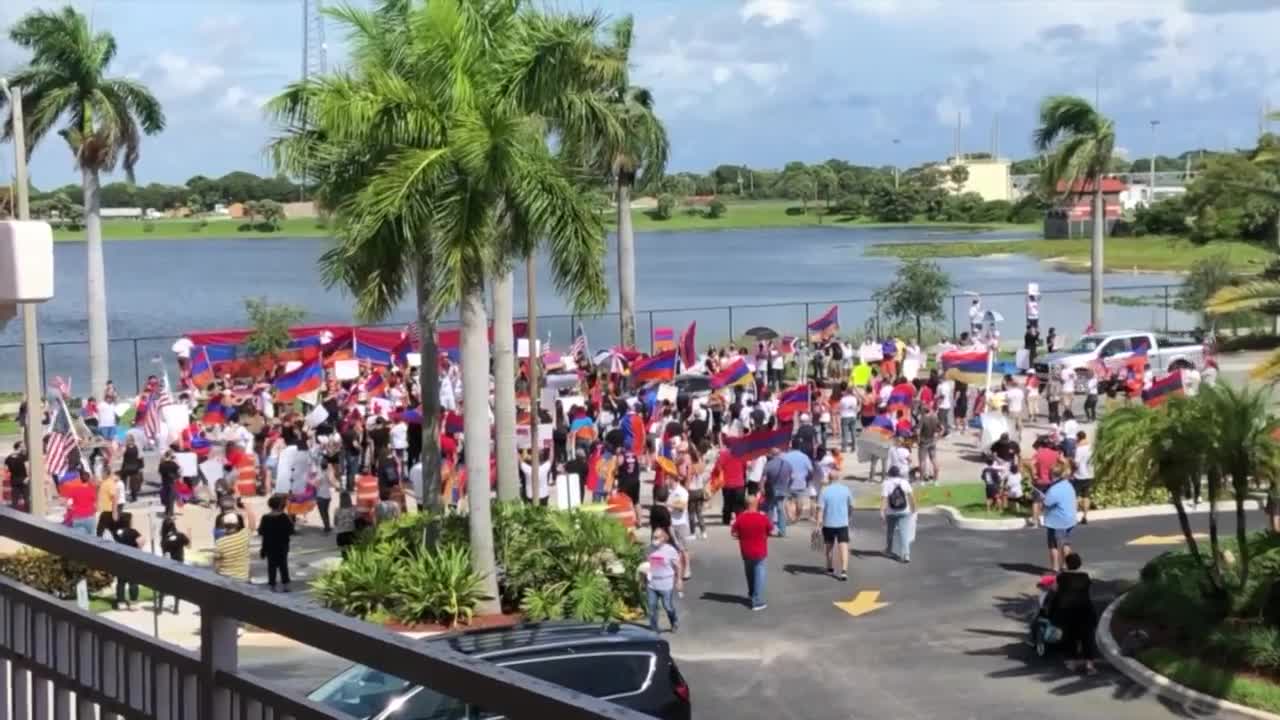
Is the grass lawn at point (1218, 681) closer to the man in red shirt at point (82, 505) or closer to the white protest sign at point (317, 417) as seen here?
the man in red shirt at point (82, 505)

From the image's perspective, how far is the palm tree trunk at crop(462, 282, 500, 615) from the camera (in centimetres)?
1898

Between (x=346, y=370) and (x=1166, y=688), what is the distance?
2483cm

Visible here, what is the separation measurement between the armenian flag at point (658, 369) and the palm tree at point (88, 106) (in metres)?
14.0

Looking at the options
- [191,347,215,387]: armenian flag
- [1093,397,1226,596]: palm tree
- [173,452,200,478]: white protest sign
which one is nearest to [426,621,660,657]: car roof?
[1093,397,1226,596]: palm tree

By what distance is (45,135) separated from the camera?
40969mm

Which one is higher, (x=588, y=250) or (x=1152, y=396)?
(x=588, y=250)

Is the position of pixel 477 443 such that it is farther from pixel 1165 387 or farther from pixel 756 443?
pixel 1165 387

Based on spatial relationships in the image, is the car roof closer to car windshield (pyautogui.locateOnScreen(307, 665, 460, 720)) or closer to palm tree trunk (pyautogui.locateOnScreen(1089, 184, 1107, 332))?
car windshield (pyautogui.locateOnScreen(307, 665, 460, 720))

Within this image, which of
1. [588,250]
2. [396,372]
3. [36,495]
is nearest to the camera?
[588,250]

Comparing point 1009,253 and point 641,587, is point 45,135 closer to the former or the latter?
point 641,587

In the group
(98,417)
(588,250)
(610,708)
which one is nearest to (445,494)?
(588,250)

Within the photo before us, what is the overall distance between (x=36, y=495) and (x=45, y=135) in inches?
857

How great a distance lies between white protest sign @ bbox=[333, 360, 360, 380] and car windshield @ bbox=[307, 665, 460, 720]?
29.4 m

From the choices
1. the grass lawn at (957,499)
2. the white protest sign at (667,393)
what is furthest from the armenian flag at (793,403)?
the white protest sign at (667,393)
